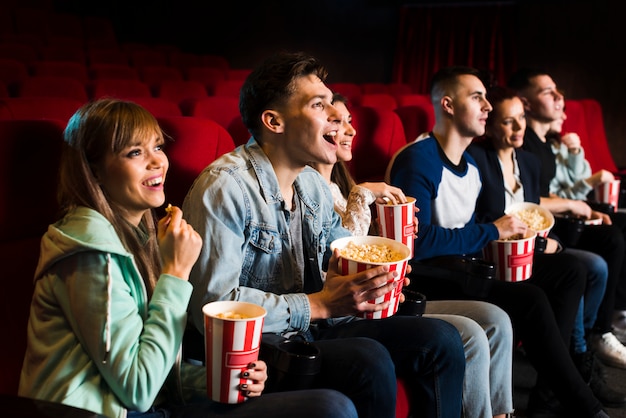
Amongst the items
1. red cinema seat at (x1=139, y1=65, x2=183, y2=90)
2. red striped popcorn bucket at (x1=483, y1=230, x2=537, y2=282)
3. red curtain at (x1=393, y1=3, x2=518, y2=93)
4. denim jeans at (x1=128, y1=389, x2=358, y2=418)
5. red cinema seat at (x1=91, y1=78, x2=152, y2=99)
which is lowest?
denim jeans at (x1=128, y1=389, x2=358, y2=418)

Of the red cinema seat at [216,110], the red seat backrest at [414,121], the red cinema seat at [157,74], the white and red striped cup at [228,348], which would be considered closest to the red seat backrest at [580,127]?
the red seat backrest at [414,121]

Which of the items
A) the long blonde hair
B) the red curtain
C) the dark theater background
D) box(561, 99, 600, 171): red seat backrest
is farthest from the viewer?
the red curtain

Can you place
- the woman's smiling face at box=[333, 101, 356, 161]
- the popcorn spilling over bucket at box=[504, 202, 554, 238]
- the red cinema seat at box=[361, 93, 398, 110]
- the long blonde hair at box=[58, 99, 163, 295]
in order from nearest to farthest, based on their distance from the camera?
the long blonde hair at box=[58, 99, 163, 295]
the woman's smiling face at box=[333, 101, 356, 161]
the popcorn spilling over bucket at box=[504, 202, 554, 238]
the red cinema seat at box=[361, 93, 398, 110]

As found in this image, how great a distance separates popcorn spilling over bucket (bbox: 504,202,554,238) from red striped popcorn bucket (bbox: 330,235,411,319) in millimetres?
938

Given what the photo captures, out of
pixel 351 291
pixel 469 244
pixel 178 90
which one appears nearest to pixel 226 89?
pixel 178 90

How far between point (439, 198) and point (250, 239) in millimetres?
922

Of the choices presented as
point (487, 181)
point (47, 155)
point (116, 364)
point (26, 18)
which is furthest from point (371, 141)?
point (26, 18)

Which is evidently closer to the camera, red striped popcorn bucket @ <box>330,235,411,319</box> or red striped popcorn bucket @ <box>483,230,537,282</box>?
red striped popcorn bucket @ <box>330,235,411,319</box>

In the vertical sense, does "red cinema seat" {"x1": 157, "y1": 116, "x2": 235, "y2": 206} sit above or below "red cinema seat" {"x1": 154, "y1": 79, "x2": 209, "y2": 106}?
below

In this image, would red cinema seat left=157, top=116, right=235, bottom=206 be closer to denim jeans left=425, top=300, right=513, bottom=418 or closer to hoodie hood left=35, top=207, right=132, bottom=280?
hoodie hood left=35, top=207, right=132, bottom=280

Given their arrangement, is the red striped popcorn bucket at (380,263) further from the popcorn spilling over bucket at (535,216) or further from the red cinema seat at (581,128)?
the red cinema seat at (581,128)

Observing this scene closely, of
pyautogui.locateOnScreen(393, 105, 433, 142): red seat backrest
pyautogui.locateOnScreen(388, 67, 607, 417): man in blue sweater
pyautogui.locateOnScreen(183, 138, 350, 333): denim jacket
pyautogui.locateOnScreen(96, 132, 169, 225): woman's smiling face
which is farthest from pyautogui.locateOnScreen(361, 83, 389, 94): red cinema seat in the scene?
pyautogui.locateOnScreen(96, 132, 169, 225): woman's smiling face

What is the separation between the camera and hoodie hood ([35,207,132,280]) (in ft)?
3.63

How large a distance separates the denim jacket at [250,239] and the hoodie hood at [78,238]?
0.26 metres
